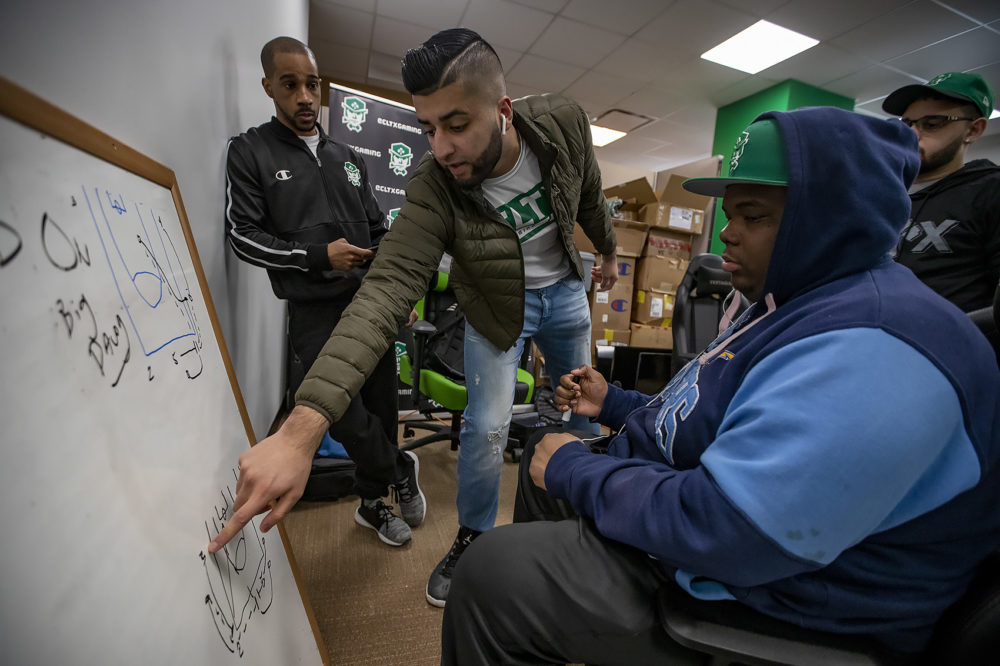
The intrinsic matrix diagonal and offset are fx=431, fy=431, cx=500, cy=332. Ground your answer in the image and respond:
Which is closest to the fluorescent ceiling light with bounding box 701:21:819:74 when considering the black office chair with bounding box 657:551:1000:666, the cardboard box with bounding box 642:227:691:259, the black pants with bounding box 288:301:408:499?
the cardboard box with bounding box 642:227:691:259

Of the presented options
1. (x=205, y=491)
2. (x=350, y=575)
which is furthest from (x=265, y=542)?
(x=350, y=575)

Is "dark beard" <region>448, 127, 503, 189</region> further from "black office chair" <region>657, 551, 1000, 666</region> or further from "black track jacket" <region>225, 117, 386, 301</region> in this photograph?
"black office chair" <region>657, 551, 1000, 666</region>

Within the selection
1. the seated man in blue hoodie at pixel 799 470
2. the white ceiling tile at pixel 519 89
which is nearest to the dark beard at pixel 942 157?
the seated man in blue hoodie at pixel 799 470

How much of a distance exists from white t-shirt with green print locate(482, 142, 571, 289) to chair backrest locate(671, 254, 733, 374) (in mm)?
848

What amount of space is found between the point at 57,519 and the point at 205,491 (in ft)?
0.71

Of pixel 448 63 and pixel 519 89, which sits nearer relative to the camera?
pixel 448 63

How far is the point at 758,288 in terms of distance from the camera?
69cm

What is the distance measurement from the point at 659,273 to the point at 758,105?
7.04ft

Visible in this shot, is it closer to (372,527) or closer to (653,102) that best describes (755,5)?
(653,102)

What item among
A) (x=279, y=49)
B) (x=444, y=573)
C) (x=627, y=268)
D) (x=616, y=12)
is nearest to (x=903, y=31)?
(x=616, y=12)

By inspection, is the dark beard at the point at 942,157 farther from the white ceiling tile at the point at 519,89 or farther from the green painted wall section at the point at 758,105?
the white ceiling tile at the point at 519,89

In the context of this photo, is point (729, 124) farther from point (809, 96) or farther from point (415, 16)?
point (415, 16)

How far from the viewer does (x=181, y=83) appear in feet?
3.17

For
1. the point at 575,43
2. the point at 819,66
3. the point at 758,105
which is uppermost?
the point at 575,43
